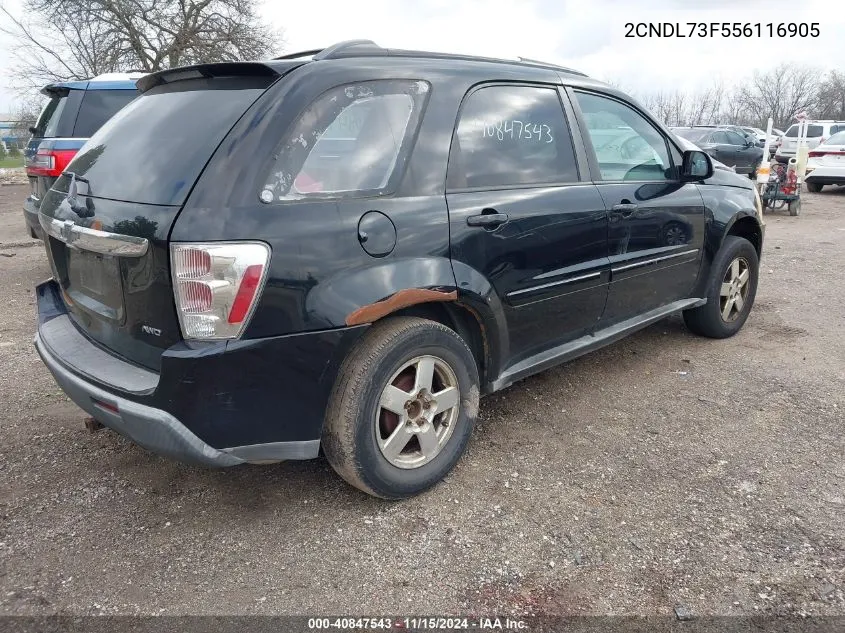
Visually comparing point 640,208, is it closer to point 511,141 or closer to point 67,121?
point 511,141

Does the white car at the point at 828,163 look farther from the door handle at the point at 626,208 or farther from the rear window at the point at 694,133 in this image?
the door handle at the point at 626,208

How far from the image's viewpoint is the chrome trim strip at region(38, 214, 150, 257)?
2.34 metres

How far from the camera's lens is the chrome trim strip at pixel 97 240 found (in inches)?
92.0

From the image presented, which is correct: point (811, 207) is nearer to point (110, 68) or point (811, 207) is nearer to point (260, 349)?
point (260, 349)

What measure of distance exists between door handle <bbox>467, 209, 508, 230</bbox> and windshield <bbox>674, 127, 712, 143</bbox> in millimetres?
17288

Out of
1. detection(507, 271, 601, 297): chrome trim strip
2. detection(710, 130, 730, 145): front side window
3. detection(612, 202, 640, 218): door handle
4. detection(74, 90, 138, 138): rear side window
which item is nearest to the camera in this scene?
detection(507, 271, 601, 297): chrome trim strip

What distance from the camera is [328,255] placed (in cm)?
240

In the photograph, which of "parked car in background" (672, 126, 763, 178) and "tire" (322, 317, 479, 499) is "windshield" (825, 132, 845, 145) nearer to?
"parked car in background" (672, 126, 763, 178)

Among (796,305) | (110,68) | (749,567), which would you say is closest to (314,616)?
(749,567)

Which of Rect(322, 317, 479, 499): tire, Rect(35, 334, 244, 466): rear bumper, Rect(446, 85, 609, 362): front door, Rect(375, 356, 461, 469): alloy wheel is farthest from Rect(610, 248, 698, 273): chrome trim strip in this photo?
Rect(35, 334, 244, 466): rear bumper

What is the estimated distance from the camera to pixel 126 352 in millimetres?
2562

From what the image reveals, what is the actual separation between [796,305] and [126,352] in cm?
566

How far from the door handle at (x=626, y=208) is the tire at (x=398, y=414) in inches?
51.7

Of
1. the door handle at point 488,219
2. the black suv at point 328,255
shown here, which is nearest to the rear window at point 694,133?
the black suv at point 328,255
